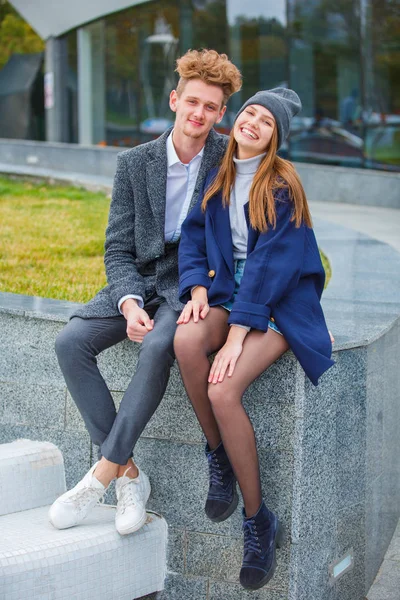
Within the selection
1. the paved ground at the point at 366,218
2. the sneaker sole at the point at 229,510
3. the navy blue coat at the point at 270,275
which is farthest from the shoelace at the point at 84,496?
the paved ground at the point at 366,218

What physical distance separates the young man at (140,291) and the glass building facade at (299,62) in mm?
10702

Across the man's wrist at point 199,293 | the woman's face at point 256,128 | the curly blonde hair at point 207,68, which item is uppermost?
the curly blonde hair at point 207,68

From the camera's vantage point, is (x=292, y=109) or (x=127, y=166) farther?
(x=127, y=166)

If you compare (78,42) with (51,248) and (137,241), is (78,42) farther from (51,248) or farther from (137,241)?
(137,241)

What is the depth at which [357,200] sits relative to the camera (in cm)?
1423

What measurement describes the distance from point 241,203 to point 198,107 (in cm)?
50

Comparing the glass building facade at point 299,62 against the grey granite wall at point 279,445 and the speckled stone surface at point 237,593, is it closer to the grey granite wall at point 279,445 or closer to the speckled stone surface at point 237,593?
the grey granite wall at point 279,445

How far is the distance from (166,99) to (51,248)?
1173 cm

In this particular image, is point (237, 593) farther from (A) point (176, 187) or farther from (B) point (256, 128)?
(B) point (256, 128)

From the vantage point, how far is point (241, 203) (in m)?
3.75

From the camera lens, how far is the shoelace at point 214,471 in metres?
3.66

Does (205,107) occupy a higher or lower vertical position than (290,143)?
higher

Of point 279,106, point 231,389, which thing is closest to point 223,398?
point 231,389

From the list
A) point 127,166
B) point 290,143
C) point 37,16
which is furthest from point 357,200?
point 37,16
